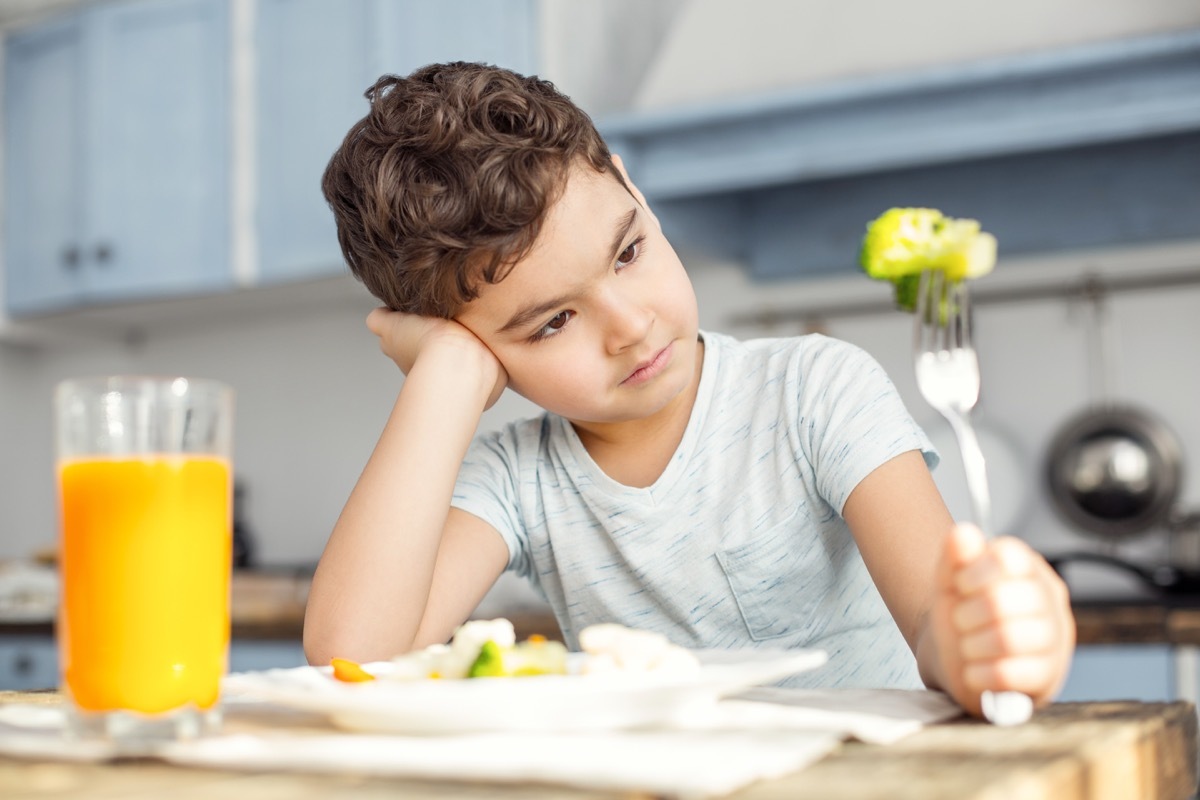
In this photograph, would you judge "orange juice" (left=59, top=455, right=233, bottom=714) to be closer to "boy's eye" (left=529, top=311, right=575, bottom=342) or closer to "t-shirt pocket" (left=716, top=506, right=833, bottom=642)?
"boy's eye" (left=529, top=311, right=575, bottom=342)

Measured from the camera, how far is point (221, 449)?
596 mm

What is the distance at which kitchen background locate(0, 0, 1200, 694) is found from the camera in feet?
7.24

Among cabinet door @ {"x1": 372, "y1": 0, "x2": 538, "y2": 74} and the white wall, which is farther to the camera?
cabinet door @ {"x1": 372, "y1": 0, "x2": 538, "y2": 74}

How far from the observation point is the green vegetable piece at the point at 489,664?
0.60 m

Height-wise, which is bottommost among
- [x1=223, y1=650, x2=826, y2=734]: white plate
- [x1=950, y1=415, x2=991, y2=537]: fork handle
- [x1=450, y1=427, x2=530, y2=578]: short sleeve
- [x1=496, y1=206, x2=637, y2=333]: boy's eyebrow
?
[x1=223, y1=650, x2=826, y2=734]: white plate

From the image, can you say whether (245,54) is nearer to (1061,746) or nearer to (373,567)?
(373,567)

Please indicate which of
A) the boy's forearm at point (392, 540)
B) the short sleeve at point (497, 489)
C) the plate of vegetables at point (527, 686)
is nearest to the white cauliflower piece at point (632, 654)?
the plate of vegetables at point (527, 686)

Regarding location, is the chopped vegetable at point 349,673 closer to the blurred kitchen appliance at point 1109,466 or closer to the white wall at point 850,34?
the blurred kitchen appliance at point 1109,466

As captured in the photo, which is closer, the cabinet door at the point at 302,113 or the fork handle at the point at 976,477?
the fork handle at the point at 976,477

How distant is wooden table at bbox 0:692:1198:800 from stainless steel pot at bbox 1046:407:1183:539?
5.69 feet

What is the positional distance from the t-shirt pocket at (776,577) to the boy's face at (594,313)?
155 millimetres

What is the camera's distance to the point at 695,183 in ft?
7.68

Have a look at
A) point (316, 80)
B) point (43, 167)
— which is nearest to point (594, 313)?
point (316, 80)

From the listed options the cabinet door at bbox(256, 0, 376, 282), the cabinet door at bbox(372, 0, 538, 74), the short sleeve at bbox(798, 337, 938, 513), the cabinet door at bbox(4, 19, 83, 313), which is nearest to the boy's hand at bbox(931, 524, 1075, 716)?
the short sleeve at bbox(798, 337, 938, 513)
